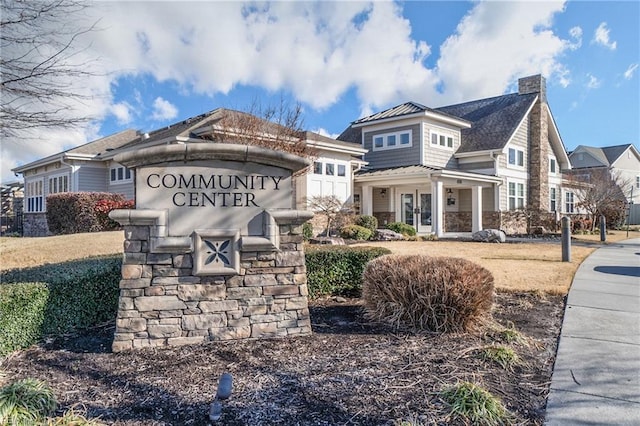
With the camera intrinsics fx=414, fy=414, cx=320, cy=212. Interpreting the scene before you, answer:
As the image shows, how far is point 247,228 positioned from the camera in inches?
176

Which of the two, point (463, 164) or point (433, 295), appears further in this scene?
point (463, 164)

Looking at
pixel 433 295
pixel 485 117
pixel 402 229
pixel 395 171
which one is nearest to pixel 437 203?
pixel 402 229

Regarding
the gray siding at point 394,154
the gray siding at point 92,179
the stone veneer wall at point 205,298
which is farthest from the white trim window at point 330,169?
the stone veneer wall at point 205,298

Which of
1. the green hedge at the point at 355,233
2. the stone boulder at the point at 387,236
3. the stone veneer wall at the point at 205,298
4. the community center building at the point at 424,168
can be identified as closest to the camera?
the stone veneer wall at the point at 205,298

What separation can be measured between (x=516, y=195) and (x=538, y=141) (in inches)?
131

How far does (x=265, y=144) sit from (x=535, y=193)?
17.1 m

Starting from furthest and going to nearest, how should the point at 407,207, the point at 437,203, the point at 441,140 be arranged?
the point at 407,207
the point at 441,140
the point at 437,203

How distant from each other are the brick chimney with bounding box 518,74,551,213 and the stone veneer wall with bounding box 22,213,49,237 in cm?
2456

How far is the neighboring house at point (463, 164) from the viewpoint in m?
19.0

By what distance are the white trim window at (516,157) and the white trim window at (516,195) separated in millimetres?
1034

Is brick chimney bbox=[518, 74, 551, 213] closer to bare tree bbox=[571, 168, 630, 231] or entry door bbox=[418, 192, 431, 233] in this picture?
bare tree bbox=[571, 168, 630, 231]

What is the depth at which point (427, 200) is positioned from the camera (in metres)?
20.4

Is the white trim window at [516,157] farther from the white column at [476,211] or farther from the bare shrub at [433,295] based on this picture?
the bare shrub at [433,295]

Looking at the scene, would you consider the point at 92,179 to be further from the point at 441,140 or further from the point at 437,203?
the point at 441,140
